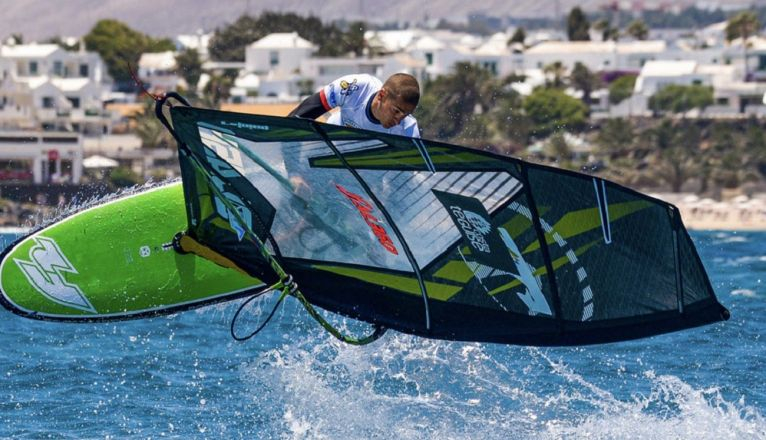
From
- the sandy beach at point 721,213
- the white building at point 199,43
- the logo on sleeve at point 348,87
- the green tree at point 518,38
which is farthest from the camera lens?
the green tree at point 518,38

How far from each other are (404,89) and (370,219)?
2.68ft

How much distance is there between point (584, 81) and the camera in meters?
105

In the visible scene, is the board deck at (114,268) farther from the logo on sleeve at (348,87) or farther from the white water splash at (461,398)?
the logo on sleeve at (348,87)

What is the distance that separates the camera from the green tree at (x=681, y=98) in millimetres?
97375

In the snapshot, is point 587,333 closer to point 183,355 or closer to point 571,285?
point 571,285

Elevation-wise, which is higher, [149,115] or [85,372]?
[85,372]

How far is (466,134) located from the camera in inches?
3182

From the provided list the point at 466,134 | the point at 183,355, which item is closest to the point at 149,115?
the point at 466,134

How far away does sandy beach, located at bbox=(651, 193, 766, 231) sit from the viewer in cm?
7388

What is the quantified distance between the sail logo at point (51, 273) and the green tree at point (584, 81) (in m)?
95.3

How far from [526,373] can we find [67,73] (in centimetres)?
9491

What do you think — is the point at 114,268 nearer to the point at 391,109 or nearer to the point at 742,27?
the point at 391,109

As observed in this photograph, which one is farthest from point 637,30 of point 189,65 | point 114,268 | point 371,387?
point 114,268

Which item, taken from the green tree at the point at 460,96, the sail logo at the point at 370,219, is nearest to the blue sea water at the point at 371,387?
the sail logo at the point at 370,219
